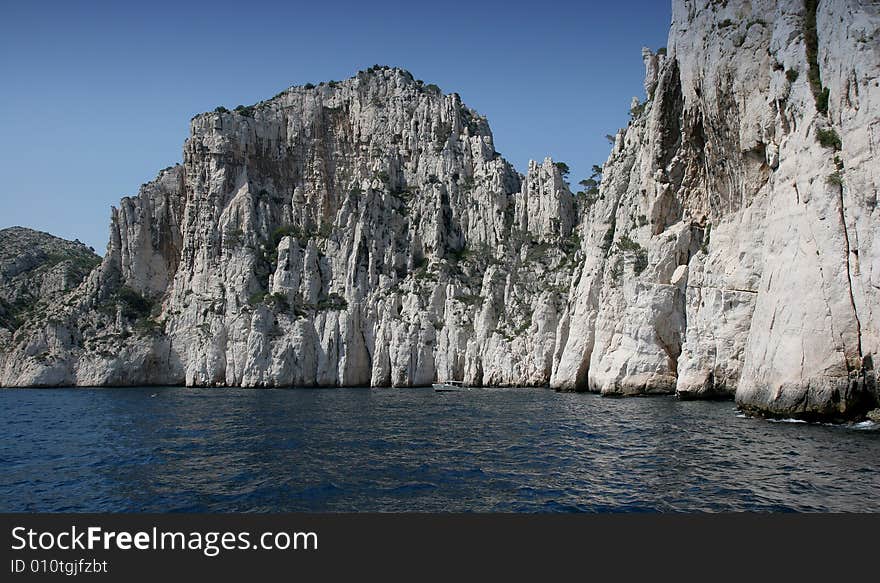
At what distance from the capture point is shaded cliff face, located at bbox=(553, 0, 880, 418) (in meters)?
28.2

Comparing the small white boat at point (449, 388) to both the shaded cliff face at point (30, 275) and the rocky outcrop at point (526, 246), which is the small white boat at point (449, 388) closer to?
the rocky outcrop at point (526, 246)

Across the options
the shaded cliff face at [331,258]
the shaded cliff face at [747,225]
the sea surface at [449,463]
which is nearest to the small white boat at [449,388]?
the shaded cliff face at [331,258]

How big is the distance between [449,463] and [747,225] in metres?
31.3

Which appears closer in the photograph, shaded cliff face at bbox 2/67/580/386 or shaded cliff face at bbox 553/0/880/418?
shaded cliff face at bbox 553/0/880/418

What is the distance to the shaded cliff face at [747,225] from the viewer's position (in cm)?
2817

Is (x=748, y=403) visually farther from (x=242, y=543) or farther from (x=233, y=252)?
(x=233, y=252)

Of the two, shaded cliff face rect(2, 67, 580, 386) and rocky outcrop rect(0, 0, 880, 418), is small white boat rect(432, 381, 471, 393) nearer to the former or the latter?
shaded cliff face rect(2, 67, 580, 386)

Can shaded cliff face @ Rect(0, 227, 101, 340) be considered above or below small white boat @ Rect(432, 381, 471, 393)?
above

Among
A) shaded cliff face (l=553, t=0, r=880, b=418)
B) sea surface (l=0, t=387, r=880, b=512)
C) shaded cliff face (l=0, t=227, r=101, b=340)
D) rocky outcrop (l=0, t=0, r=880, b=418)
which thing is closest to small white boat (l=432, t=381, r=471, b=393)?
rocky outcrop (l=0, t=0, r=880, b=418)

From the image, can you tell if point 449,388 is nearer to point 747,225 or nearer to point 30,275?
point 747,225

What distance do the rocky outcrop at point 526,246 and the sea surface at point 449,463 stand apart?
742 cm

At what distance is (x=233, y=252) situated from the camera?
95.9 meters

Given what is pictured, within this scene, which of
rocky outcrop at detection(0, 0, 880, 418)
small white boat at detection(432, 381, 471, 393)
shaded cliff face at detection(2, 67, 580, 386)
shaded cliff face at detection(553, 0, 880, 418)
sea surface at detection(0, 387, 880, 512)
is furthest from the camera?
shaded cliff face at detection(2, 67, 580, 386)

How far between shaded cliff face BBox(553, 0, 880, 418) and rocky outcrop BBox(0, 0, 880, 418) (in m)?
0.14
